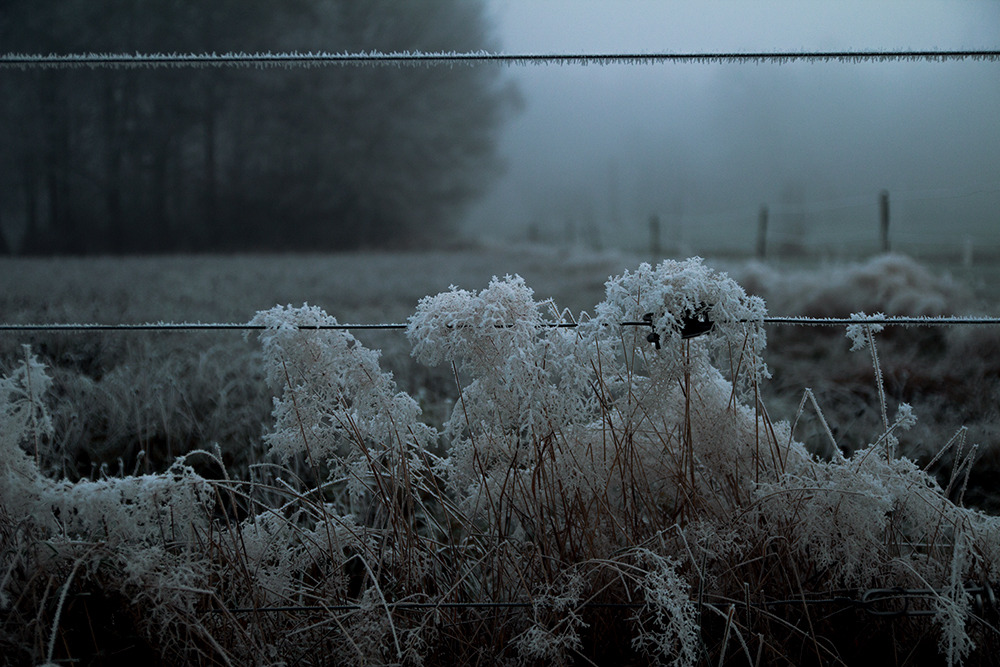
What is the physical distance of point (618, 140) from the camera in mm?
4688

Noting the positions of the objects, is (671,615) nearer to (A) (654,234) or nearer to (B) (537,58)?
(B) (537,58)

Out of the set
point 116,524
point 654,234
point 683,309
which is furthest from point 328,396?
point 654,234

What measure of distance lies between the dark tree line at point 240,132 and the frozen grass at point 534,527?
0.79m

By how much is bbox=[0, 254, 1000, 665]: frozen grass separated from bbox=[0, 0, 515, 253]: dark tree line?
2.59ft

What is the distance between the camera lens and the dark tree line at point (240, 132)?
1481 millimetres

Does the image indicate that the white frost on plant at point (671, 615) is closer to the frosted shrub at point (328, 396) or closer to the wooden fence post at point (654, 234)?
the frosted shrub at point (328, 396)

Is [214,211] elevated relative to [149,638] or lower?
elevated

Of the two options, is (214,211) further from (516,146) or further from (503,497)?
(516,146)

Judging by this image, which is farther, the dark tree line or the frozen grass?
the dark tree line

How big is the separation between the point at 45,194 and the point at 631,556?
1.52 metres

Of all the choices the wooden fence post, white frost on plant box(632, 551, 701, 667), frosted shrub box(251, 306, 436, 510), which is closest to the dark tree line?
frosted shrub box(251, 306, 436, 510)

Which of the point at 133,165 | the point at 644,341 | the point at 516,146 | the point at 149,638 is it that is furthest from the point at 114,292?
the point at 516,146

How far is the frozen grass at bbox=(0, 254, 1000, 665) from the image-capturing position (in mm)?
838

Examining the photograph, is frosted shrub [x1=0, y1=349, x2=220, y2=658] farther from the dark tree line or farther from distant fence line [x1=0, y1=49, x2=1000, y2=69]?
the dark tree line
